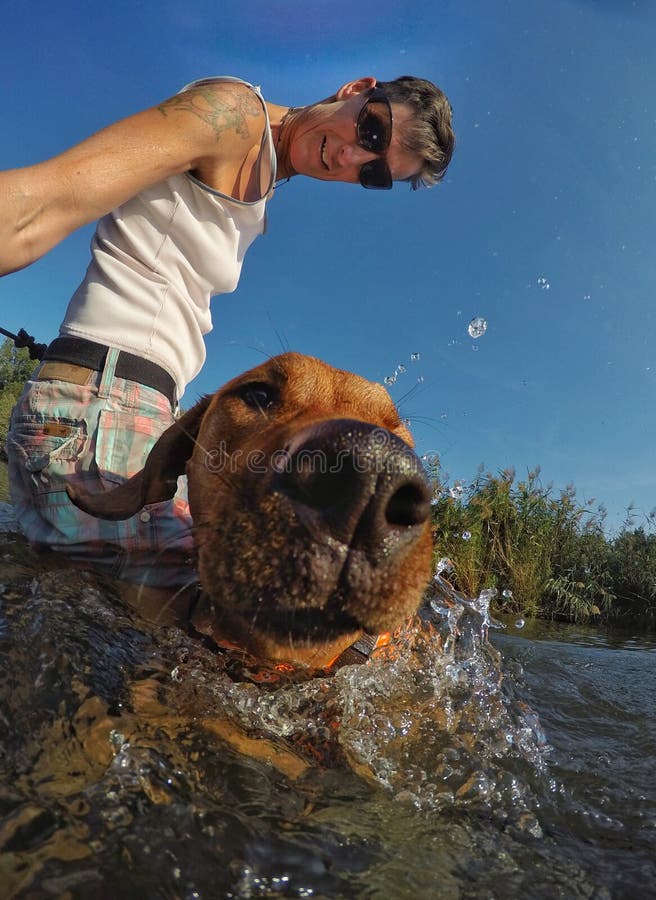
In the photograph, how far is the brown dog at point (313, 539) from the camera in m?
1.42

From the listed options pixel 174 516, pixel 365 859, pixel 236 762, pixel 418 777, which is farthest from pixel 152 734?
pixel 174 516

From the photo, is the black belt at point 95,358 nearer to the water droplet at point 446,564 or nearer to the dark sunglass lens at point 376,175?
the dark sunglass lens at point 376,175

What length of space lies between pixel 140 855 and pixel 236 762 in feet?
1.55

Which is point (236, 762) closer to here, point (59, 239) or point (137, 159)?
point (59, 239)

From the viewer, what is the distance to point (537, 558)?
28.5 feet

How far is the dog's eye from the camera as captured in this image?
2.35 meters

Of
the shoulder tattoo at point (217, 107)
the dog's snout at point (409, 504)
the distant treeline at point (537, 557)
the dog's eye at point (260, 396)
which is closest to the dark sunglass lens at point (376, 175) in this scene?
the shoulder tattoo at point (217, 107)

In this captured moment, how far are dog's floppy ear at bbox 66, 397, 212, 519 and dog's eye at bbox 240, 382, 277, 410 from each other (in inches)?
12.2

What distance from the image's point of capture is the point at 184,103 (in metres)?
2.46

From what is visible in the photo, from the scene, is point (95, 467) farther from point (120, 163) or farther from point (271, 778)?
point (271, 778)

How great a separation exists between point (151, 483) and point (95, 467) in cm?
37

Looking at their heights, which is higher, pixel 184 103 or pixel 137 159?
pixel 184 103

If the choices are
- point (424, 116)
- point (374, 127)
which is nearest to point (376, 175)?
point (374, 127)

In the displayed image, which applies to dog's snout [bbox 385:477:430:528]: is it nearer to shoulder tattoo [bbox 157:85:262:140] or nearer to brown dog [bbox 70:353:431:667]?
brown dog [bbox 70:353:431:667]
